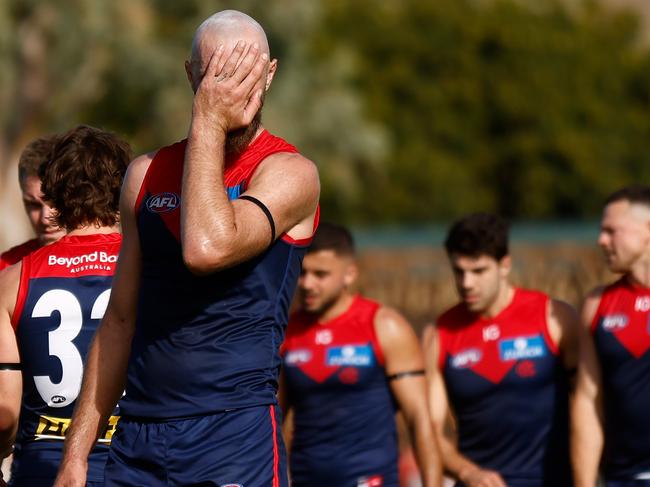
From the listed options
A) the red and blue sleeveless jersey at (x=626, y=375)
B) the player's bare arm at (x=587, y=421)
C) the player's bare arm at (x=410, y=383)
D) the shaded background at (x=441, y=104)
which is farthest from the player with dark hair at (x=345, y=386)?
the shaded background at (x=441, y=104)

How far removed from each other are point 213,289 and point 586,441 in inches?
129

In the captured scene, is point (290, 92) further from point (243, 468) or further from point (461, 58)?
point (243, 468)

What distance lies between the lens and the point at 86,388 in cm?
427

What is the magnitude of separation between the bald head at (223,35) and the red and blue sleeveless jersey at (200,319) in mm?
364

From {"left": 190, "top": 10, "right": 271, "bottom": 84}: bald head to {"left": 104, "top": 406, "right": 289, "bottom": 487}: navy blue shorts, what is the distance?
1.10m

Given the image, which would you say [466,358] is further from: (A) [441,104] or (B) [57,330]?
(A) [441,104]

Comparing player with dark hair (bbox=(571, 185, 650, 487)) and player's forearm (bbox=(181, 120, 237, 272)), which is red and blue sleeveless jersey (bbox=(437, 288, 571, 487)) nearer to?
player with dark hair (bbox=(571, 185, 650, 487))

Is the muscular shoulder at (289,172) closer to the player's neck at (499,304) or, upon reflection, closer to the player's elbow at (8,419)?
the player's elbow at (8,419)

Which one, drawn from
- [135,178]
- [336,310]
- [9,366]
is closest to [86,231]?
[9,366]

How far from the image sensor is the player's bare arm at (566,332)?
7.24 meters

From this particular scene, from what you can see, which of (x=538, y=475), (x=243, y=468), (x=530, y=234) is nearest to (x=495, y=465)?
(x=538, y=475)

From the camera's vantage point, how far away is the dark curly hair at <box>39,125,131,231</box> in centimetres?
490

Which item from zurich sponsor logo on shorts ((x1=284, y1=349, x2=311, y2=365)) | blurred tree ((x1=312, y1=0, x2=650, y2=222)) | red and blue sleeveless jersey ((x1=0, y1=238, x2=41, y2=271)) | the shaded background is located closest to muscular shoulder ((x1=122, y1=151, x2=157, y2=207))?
red and blue sleeveless jersey ((x1=0, y1=238, x2=41, y2=271))

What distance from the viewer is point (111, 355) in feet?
14.1
